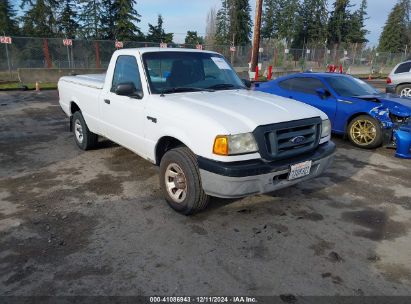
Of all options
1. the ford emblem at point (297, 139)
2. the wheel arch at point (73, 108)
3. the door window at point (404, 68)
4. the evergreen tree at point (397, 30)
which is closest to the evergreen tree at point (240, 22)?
the evergreen tree at point (397, 30)

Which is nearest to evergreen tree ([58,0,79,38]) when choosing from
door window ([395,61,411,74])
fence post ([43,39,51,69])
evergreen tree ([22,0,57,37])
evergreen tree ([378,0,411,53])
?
evergreen tree ([22,0,57,37])

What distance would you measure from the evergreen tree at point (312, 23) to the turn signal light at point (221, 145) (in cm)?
6490

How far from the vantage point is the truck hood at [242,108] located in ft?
11.7

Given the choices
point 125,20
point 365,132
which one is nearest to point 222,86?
point 365,132

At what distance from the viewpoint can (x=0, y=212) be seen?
4.13 metres

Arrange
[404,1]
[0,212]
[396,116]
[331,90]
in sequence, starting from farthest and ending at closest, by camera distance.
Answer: [404,1] → [331,90] → [396,116] → [0,212]

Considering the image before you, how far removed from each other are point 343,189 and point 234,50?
23817 mm

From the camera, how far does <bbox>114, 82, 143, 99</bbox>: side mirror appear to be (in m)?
Answer: 4.32

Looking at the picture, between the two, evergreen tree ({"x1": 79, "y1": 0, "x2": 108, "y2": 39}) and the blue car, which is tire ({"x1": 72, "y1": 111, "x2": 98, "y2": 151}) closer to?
the blue car

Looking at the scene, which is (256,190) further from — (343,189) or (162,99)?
(343,189)

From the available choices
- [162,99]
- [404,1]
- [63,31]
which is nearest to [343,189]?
[162,99]

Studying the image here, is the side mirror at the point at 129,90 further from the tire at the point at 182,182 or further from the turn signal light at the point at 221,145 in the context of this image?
the turn signal light at the point at 221,145

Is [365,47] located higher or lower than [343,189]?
higher

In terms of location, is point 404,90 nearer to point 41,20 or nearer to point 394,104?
point 394,104
